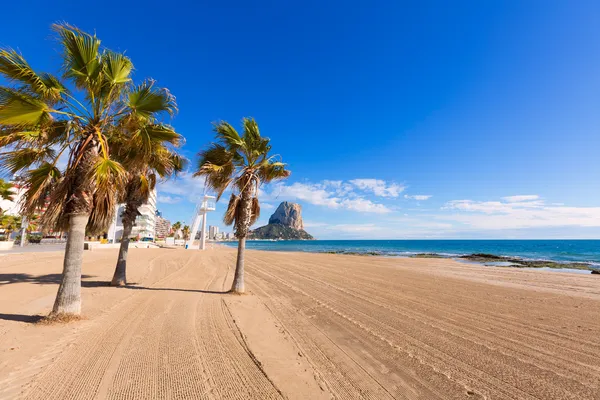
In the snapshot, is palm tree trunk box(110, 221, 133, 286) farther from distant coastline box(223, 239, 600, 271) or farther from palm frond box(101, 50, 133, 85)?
distant coastline box(223, 239, 600, 271)

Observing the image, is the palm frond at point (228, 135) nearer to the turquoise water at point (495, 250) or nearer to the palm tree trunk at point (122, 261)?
the palm tree trunk at point (122, 261)

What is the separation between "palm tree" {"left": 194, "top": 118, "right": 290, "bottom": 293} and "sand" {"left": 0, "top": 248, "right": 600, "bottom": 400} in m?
2.56

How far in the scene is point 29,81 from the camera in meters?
5.68

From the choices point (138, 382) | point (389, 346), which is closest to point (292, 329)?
point (389, 346)

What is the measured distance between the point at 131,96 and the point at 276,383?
6.90m

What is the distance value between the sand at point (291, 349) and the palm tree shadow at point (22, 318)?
4cm

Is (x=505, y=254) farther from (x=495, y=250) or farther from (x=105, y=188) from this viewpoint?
(x=105, y=188)

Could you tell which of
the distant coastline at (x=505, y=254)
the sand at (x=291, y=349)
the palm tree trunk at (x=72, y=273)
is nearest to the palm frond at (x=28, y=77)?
the palm tree trunk at (x=72, y=273)

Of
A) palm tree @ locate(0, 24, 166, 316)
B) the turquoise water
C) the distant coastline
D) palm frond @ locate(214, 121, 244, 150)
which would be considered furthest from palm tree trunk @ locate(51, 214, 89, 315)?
the turquoise water

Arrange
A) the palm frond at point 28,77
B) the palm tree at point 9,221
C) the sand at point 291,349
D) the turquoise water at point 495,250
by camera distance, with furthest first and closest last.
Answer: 1. the turquoise water at point 495,250
2. the palm tree at point 9,221
3. the palm frond at point 28,77
4. the sand at point 291,349

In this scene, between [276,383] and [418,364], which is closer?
[276,383]

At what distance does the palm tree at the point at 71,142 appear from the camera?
18.9 feet

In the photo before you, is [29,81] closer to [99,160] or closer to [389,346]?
[99,160]

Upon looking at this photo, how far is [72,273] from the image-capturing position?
618 centimetres
